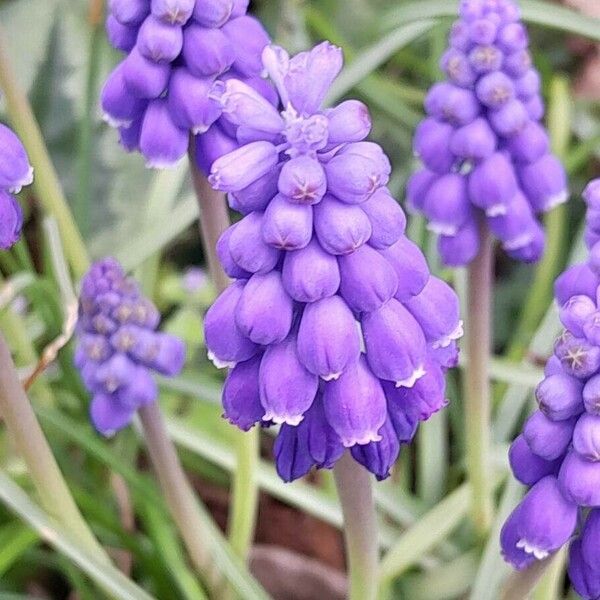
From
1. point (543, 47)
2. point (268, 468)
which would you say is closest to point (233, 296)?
point (268, 468)

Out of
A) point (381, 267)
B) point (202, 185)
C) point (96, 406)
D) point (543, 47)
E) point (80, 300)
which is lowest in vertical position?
point (543, 47)

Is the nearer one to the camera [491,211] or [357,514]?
[357,514]

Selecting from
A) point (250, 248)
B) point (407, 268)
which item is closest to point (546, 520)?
point (407, 268)

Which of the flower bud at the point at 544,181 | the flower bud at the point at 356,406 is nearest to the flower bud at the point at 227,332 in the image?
the flower bud at the point at 356,406

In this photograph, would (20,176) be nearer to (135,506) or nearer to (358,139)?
(358,139)

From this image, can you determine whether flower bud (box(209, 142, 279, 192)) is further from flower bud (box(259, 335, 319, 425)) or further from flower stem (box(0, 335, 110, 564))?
flower stem (box(0, 335, 110, 564))

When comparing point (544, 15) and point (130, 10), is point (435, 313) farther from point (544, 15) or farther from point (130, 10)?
point (544, 15)
